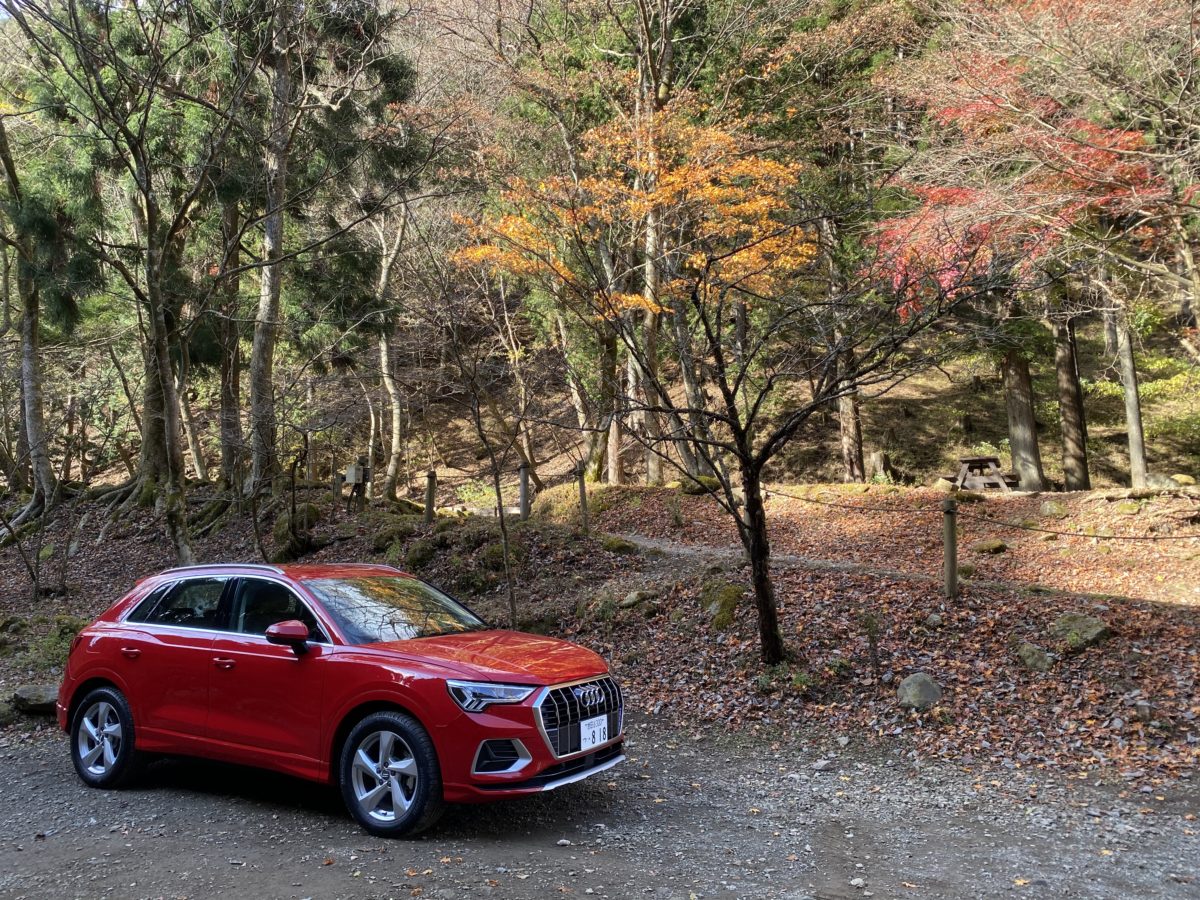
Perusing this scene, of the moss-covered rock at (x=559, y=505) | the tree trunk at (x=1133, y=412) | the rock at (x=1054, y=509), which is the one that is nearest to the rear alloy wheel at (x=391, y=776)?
the rock at (x=1054, y=509)

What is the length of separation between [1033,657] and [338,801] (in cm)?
574

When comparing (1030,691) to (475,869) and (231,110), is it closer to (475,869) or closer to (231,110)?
(475,869)

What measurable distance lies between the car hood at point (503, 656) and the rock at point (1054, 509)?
10.6 m

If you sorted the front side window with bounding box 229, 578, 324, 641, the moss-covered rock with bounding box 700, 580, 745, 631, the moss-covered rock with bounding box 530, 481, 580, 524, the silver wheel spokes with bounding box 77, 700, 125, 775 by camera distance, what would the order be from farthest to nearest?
1. the moss-covered rock with bounding box 530, 481, 580, 524
2. the moss-covered rock with bounding box 700, 580, 745, 631
3. the silver wheel spokes with bounding box 77, 700, 125, 775
4. the front side window with bounding box 229, 578, 324, 641

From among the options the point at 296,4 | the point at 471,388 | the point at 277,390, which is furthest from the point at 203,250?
the point at 471,388

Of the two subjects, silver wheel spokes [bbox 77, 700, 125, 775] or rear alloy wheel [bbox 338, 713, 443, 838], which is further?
silver wheel spokes [bbox 77, 700, 125, 775]

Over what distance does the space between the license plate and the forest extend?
5.13 meters

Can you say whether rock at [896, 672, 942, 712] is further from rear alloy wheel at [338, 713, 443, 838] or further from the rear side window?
the rear side window

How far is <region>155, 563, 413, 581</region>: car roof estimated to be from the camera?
5715 mm

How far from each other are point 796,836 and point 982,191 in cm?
1089

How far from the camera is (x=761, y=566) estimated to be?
24.9 ft

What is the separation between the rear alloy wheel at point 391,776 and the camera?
457 cm

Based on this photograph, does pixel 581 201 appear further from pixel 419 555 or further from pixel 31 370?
pixel 31 370

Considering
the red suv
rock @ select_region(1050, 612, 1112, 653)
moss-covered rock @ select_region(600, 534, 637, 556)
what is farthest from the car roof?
moss-covered rock @ select_region(600, 534, 637, 556)
